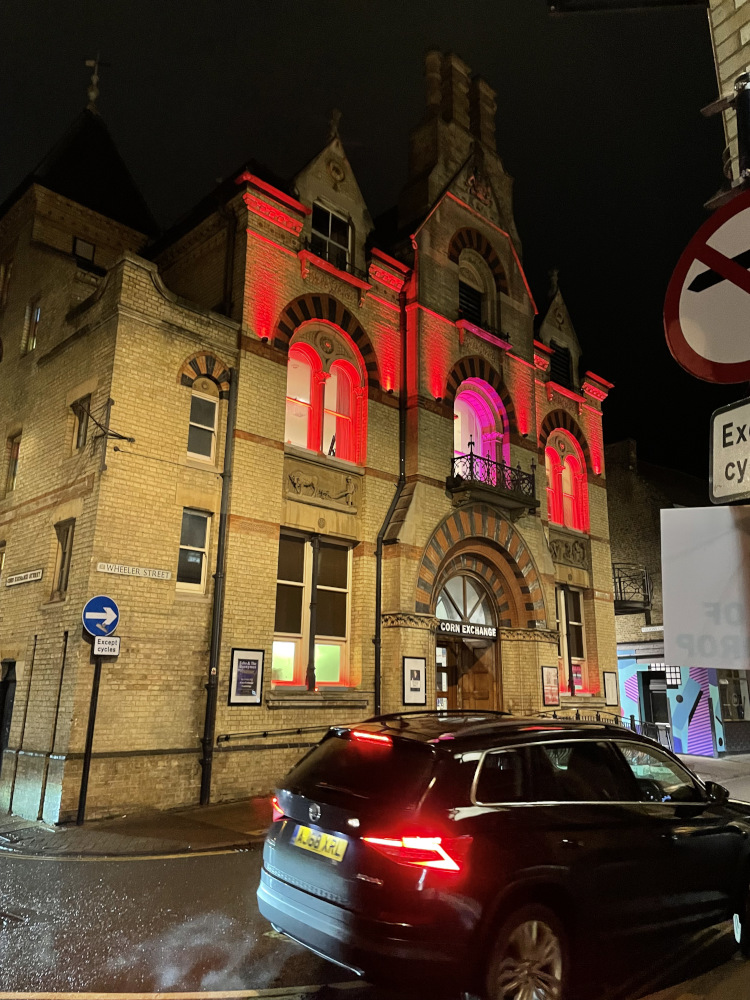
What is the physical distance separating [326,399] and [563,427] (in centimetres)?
930

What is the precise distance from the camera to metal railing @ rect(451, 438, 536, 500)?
17.1 metres

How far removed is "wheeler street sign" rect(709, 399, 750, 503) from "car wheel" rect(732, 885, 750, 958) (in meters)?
4.36

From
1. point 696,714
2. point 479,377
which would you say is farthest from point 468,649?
point 696,714

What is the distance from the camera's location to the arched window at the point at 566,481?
21547 millimetres

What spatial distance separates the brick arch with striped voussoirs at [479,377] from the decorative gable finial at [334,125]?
6.17 meters

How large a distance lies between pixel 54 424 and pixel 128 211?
9098mm

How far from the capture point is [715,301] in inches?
133

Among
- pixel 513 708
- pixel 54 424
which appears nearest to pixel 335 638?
pixel 513 708

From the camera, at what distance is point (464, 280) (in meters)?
19.4

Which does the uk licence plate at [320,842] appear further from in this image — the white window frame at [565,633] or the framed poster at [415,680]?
the white window frame at [565,633]

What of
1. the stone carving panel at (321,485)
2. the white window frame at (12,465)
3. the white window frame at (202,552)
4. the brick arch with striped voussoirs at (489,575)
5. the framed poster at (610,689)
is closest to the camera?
the white window frame at (202,552)

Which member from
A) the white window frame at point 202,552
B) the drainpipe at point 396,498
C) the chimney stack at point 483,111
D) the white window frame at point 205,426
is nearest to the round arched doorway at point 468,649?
the drainpipe at point 396,498

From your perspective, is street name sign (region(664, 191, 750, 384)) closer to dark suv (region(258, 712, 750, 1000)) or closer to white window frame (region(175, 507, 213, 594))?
dark suv (region(258, 712, 750, 1000))

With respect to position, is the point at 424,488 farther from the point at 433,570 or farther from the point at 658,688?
the point at 658,688
